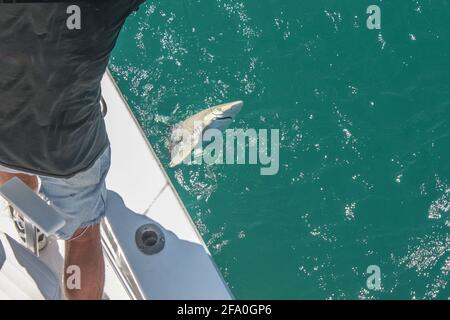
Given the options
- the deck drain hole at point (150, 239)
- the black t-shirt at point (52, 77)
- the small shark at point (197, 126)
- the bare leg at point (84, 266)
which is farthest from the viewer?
the small shark at point (197, 126)

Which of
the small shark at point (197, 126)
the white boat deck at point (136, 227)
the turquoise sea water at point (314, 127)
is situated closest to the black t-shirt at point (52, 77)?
the white boat deck at point (136, 227)

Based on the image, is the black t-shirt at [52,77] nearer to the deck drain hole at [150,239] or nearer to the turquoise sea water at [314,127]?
the deck drain hole at [150,239]

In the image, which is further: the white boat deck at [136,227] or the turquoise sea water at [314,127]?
the turquoise sea water at [314,127]

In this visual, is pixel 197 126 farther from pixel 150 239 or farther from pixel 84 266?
pixel 84 266

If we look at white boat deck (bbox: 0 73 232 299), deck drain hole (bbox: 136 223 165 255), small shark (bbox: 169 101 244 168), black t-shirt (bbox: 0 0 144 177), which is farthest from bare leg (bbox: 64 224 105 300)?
small shark (bbox: 169 101 244 168)

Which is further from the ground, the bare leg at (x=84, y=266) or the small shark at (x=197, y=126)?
the small shark at (x=197, y=126)

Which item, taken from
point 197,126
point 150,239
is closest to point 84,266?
point 150,239

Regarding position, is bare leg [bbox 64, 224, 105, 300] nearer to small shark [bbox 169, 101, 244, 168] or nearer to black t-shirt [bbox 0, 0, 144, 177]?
black t-shirt [bbox 0, 0, 144, 177]
